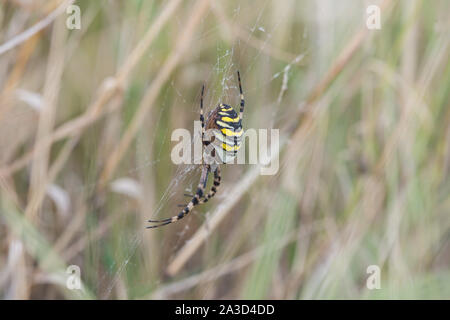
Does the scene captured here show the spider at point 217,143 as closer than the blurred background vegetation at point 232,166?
Yes

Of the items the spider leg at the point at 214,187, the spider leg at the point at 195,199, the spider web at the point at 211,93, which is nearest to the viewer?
the spider web at the point at 211,93

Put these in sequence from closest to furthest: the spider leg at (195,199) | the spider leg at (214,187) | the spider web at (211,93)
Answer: the spider web at (211,93)
the spider leg at (195,199)
the spider leg at (214,187)

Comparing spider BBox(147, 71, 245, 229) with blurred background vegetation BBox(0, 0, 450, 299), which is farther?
blurred background vegetation BBox(0, 0, 450, 299)

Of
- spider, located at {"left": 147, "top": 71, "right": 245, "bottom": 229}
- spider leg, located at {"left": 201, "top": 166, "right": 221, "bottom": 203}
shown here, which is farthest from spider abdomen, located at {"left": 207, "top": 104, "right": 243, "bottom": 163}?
spider leg, located at {"left": 201, "top": 166, "right": 221, "bottom": 203}

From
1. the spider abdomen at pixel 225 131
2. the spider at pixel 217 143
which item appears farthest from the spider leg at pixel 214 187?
the spider abdomen at pixel 225 131

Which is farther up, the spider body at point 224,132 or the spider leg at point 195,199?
the spider body at point 224,132

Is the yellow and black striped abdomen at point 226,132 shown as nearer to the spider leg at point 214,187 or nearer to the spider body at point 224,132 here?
the spider body at point 224,132

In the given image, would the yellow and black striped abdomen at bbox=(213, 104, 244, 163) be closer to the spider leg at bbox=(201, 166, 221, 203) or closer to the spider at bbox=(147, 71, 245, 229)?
the spider at bbox=(147, 71, 245, 229)

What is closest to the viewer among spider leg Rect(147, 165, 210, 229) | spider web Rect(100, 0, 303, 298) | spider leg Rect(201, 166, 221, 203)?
spider web Rect(100, 0, 303, 298)
